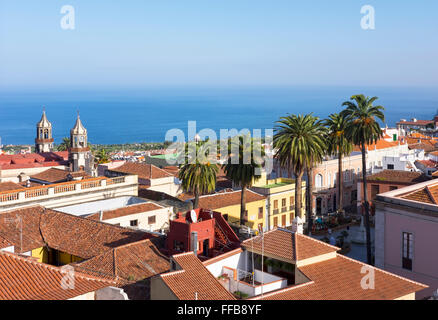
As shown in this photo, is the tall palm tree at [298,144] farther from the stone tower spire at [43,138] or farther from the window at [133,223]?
the stone tower spire at [43,138]

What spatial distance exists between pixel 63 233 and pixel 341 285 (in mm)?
15908

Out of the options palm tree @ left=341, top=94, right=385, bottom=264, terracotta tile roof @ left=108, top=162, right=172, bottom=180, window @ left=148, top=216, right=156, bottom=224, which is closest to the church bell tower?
terracotta tile roof @ left=108, top=162, right=172, bottom=180

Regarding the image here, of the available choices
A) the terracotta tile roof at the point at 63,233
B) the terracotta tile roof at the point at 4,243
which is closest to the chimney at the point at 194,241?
the terracotta tile roof at the point at 63,233

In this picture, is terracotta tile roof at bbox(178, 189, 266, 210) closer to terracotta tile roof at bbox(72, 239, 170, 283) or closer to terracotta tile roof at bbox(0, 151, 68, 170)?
terracotta tile roof at bbox(72, 239, 170, 283)

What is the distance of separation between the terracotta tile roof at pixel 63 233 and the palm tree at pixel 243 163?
46.2ft

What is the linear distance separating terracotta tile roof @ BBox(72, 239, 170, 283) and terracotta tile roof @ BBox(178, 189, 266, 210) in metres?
17.1

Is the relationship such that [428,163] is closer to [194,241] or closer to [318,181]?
[318,181]

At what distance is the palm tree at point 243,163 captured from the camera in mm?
39906

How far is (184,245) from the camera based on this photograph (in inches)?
942

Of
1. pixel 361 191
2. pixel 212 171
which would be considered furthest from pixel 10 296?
pixel 361 191

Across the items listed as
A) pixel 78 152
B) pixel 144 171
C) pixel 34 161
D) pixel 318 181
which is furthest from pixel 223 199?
pixel 34 161

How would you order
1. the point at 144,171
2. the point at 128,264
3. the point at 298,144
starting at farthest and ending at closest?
the point at 144,171 < the point at 298,144 < the point at 128,264

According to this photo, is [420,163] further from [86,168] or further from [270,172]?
[86,168]

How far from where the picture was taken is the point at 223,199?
43.7 metres
